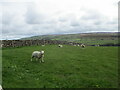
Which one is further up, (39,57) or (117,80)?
(39,57)

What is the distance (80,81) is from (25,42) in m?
40.8

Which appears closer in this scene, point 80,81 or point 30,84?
point 30,84

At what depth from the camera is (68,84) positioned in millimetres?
14125

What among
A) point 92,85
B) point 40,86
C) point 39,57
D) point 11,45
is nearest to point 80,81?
point 92,85

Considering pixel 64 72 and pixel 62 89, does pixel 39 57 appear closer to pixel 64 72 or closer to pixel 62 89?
pixel 64 72

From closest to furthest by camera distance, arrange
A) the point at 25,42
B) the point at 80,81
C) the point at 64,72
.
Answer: the point at 80,81 < the point at 64,72 < the point at 25,42

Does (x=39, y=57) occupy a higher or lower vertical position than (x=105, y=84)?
higher

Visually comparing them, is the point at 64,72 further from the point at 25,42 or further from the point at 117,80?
the point at 25,42

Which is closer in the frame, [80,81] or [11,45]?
[80,81]

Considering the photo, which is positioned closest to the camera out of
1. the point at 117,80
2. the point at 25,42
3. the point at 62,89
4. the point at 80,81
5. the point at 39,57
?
the point at 62,89

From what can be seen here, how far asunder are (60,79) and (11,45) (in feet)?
119

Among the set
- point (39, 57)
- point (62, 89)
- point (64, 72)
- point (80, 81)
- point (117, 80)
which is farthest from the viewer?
point (39, 57)

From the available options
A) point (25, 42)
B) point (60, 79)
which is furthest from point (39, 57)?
point (25, 42)

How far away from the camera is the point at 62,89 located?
12.9 meters
